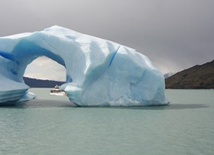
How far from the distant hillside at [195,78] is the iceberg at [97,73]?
255 feet

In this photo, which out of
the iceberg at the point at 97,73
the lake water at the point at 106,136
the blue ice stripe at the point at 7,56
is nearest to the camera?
the lake water at the point at 106,136

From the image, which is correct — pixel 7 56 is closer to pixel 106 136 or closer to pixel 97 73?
pixel 97 73

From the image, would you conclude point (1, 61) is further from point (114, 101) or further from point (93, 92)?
point (114, 101)

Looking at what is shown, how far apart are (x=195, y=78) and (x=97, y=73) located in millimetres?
89423

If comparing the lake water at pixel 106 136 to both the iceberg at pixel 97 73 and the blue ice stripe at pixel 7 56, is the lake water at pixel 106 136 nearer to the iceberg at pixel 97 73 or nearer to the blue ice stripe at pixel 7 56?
the iceberg at pixel 97 73

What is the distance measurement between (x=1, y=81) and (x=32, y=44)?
2893 millimetres

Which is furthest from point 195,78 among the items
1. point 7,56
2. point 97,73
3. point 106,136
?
point 106,136

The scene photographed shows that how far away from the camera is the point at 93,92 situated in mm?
16781

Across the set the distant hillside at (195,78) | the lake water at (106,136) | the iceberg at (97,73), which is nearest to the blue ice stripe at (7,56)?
the iceberg at (97,73)

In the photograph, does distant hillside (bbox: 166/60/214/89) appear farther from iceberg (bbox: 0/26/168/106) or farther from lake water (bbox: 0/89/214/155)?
lake water (bbox: 0/89/214/155)

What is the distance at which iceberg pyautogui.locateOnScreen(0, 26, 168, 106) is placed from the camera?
16500mm

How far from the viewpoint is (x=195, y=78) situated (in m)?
102

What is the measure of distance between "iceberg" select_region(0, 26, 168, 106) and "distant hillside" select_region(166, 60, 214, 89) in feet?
255

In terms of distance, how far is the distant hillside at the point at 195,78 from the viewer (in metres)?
95.7
